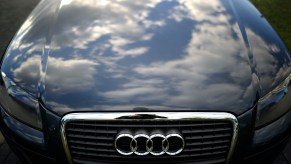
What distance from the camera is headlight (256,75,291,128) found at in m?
2.08

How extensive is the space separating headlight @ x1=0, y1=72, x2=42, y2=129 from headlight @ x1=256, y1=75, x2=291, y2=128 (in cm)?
130

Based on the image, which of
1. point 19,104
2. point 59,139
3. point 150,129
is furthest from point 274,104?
point 19,104

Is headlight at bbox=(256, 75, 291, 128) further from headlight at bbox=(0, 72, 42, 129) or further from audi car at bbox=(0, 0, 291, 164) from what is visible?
headlight at bbox=(0, 72, 42, 129)

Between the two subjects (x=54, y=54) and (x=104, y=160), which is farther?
(x=54, y=54)

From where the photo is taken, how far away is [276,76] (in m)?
2.23

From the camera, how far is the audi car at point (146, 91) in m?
1.94

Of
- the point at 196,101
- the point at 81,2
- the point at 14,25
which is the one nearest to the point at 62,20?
the point at 81,2

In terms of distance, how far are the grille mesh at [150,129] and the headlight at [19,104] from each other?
240 mm

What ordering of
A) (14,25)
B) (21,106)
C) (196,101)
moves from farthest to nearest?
1. (14,25)
2. (21,106)
3. (196,101)

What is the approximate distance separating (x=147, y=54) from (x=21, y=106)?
834mm

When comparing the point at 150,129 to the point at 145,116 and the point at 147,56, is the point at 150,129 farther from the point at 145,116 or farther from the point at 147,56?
the point at 147,56

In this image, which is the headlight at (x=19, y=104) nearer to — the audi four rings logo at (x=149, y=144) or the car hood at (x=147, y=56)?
the car hood at (x=147, y=56)

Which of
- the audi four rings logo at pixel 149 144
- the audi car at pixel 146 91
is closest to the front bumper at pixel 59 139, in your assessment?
the audi car at pixel 146 91

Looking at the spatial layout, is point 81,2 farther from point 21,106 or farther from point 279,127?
point 279,127
